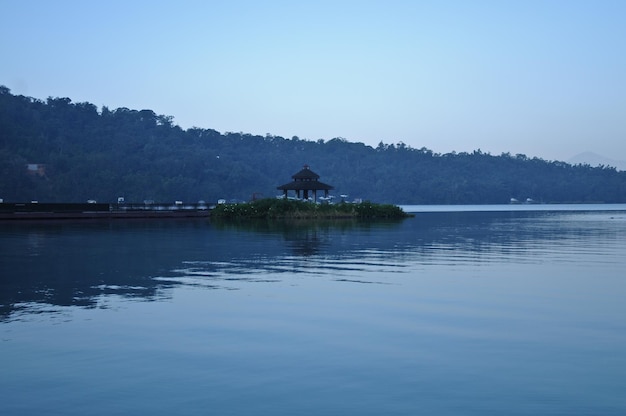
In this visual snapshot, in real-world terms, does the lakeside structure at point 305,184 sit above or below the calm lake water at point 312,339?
above

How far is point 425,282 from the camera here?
2308 centimetres

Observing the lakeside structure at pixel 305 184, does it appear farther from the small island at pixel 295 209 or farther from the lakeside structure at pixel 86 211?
the lakeside structure at pixel 86 211

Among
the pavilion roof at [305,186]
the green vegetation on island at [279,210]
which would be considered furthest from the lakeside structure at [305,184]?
the green vegetation on island at [279,210]

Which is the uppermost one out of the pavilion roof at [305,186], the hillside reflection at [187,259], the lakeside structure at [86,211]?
the pavilion roof at [305,186]

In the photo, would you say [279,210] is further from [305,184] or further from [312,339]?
[312,339]

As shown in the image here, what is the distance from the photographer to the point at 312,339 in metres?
14.0

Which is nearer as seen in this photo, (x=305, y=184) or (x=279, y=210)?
(x=279, y=210)

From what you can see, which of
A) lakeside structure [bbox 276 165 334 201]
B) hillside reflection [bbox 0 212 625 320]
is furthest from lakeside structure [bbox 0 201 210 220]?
hillside reflection [bbox 0 212 625 320]

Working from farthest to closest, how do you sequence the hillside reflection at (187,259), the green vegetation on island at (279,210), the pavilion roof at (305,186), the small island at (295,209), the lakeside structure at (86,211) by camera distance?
the pavilion roof at (305,186) → the small island at (295,209) → the green vegetation on island at (279,210) → the lakeside structure at (86,211) → the hillside reflection at (187,259)

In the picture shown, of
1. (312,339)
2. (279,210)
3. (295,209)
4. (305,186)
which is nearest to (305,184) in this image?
(305,186)

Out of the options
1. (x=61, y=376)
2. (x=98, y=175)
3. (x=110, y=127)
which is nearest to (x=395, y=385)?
(x=61, y=376)

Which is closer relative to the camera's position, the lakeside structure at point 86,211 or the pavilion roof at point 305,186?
the lakeside structure at point 86,211

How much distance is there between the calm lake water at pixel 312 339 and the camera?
9.96 m

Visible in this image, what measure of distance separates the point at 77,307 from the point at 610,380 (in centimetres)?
1215
